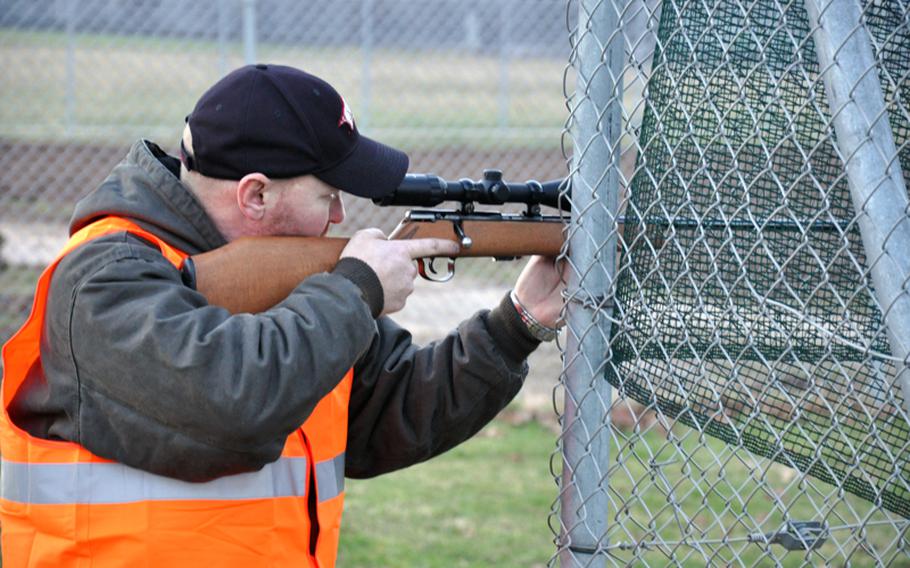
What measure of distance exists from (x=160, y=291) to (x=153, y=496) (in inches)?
17.4

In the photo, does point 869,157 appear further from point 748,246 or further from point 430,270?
point 430,270

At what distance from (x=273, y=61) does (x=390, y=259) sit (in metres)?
9.50

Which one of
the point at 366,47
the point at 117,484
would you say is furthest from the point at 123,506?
the point at 366,47

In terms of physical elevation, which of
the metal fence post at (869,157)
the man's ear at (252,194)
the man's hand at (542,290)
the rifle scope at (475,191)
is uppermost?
the metal fence post at (869,157)

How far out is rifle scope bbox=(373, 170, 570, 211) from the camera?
2803 mm

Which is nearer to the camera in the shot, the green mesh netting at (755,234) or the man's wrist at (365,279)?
the green mesh netting at (755,234)

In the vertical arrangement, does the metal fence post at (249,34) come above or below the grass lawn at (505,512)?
above

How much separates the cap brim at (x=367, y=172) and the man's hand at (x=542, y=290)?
418mm

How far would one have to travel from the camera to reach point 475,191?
281 centimetres

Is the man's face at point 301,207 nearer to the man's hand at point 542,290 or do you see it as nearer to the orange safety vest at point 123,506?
the orange safety vest at point 123,506

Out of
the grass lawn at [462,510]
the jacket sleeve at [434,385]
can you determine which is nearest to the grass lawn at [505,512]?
the grass lawn at [462,510]

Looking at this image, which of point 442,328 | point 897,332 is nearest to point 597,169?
point 897,332

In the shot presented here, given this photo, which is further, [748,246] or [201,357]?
[748,246]

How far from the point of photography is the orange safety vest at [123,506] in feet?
7.91
